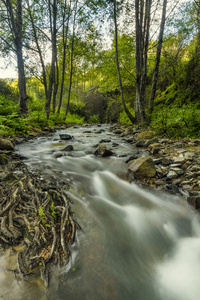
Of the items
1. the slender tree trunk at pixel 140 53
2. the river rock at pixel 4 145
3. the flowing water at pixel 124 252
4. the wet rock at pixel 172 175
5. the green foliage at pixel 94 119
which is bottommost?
the flowing water at pixel 124 252

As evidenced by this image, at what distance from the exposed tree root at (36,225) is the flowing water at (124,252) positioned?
0.33 ft

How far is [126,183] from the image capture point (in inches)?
130

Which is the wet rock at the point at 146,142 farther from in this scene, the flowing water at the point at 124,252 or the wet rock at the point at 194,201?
the wet rock at the point at 194,201

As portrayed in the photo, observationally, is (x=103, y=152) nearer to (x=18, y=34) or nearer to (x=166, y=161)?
(x=166, y=161)

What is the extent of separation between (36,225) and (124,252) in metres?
1.02

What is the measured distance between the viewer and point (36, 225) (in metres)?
1.62

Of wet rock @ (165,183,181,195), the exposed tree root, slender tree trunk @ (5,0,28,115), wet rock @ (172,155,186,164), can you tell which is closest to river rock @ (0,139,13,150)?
the exposed tree root

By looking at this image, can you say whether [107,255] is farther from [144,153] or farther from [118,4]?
[118,4]

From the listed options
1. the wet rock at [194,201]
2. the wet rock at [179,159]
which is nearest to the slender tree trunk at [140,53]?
the wet rock at [179,159]

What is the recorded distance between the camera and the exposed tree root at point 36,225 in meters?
1.36

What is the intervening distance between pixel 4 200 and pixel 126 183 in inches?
88.5

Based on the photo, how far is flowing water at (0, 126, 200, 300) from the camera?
1268 millimetres

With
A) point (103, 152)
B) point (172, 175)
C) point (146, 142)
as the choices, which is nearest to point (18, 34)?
point (103, 152)

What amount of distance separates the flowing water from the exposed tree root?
0.10m
